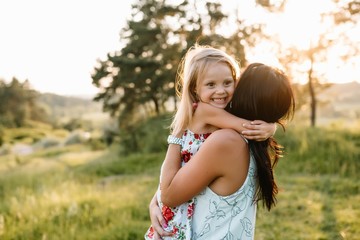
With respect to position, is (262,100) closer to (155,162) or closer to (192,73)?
(192,73)

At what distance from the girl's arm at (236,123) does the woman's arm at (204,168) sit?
1.6 inches

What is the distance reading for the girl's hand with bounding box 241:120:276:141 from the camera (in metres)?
1.65

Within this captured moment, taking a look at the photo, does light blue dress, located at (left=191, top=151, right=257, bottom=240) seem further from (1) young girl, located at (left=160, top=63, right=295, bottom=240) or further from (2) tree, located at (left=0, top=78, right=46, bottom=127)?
(2) tree, located at (left=0, top=78, right=46, bottom=127)

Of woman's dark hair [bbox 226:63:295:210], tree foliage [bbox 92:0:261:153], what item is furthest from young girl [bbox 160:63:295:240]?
tree foliage [bbox 92:0:261:153]

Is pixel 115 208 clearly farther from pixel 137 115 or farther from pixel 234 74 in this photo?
pixel 137 115

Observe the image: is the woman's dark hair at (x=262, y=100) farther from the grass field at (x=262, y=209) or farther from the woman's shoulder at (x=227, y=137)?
the grass field at (x=262, y=209)

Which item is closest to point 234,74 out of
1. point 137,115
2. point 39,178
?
point 39,178

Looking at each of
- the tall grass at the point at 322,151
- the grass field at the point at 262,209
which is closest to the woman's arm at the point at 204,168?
the grass field at the point at 262,209

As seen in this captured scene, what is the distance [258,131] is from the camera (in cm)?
166

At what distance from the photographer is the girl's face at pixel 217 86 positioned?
1814 millimetres

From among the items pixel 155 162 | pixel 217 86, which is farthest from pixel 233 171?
pixel 155 162

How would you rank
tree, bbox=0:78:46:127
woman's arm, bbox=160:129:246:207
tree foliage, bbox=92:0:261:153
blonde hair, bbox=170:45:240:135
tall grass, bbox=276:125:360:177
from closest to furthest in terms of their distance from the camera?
woman's arm, bbox=160:129:246:207 → blonde hair, bbox=170:45:240:135 → tall grass, bbox=276:125:360:177 → tree foliage, bbox=92:0:261:153 → tree, bbox=0:78:46:127

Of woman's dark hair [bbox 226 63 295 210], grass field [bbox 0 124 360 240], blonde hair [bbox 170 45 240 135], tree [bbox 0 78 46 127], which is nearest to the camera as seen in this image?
woman's dark hair [bbox 226 63 295 210]

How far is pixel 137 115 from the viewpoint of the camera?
27641mm
